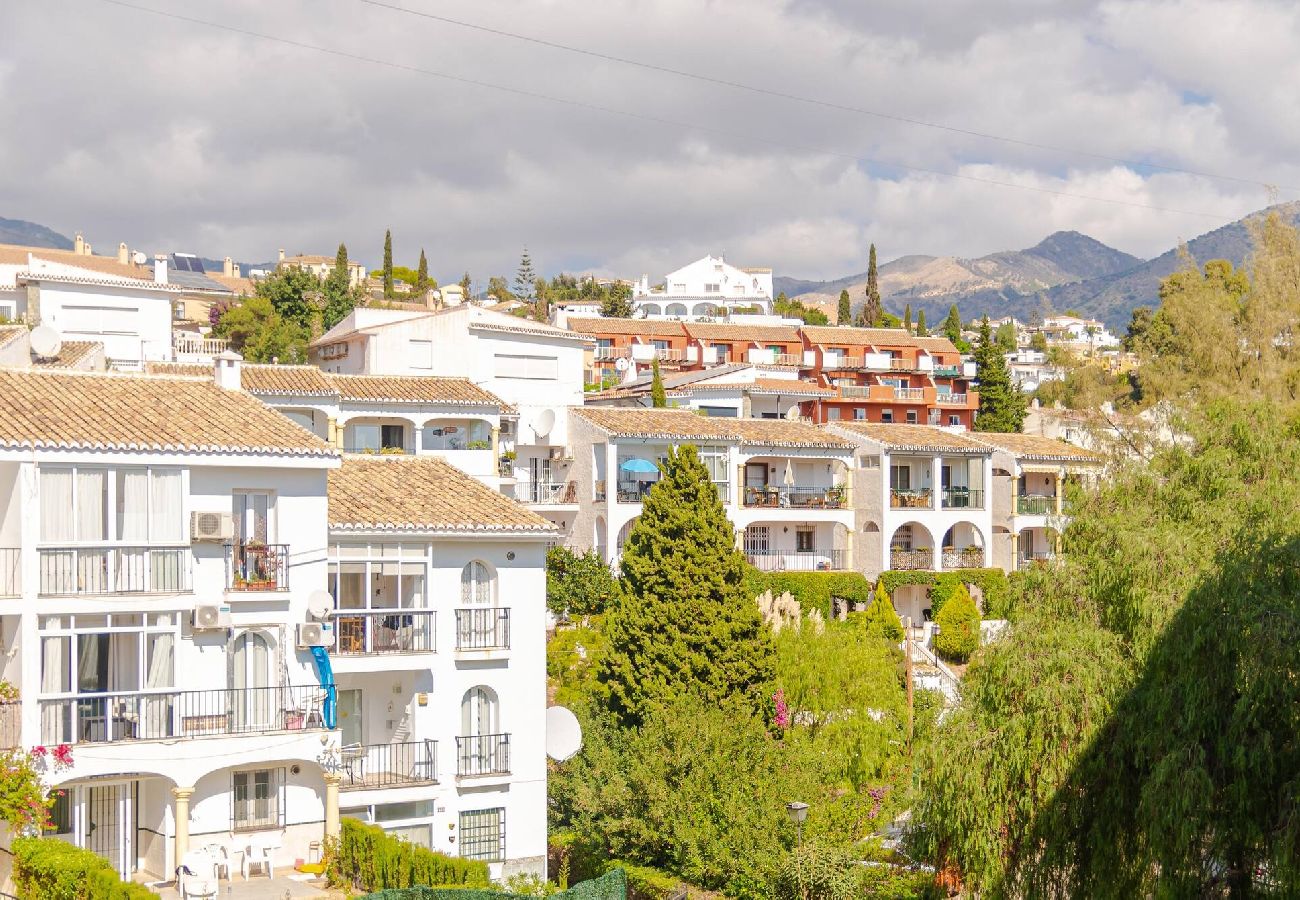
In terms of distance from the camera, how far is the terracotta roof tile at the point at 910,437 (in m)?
58.8

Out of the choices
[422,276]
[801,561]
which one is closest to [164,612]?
[801,561]

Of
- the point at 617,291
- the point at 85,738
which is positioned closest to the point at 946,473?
the point at 85,738

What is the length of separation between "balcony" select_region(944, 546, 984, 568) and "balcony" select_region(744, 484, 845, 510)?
4.82 metres

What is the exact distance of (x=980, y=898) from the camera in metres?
25.5

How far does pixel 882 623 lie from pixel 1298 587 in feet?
91.2

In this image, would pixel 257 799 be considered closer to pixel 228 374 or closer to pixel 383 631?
pixel 383 631

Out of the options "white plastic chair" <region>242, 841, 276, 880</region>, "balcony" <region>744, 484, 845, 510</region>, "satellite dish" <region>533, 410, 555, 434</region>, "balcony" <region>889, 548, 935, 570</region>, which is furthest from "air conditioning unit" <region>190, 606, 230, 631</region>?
"balcony" <region>889, 548, 935, 570</region>

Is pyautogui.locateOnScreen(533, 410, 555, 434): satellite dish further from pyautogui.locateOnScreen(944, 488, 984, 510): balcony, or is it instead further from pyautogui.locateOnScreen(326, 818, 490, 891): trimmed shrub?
pyautogui.locateOnScreen(326, 818, 490, 891): trimmed shrub

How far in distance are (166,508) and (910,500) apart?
36923 millimetres

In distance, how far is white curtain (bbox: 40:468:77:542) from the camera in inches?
1025

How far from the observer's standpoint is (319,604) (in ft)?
92.0

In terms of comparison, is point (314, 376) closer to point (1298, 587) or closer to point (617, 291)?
point (1298, 587)

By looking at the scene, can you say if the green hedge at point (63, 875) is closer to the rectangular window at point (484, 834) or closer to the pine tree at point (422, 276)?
the rectangular window at point (484, 834)

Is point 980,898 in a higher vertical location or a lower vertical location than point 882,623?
lower
